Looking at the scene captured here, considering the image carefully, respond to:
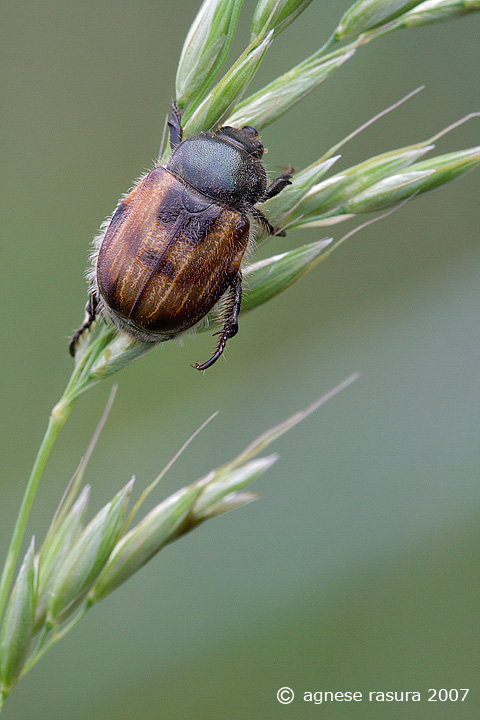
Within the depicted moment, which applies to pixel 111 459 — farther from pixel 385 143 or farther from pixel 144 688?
pixel 385 143

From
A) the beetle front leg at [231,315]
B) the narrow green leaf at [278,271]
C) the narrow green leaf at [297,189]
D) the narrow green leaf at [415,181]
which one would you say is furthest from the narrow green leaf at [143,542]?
the narrow green leaf at [415,181]

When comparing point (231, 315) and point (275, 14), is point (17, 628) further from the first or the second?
point (275, 14)

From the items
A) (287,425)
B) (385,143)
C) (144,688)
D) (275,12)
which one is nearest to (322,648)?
(144,688)

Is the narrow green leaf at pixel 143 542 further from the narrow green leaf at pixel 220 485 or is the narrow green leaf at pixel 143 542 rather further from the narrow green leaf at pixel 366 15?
the narrow green leaf at pixel 366 15
